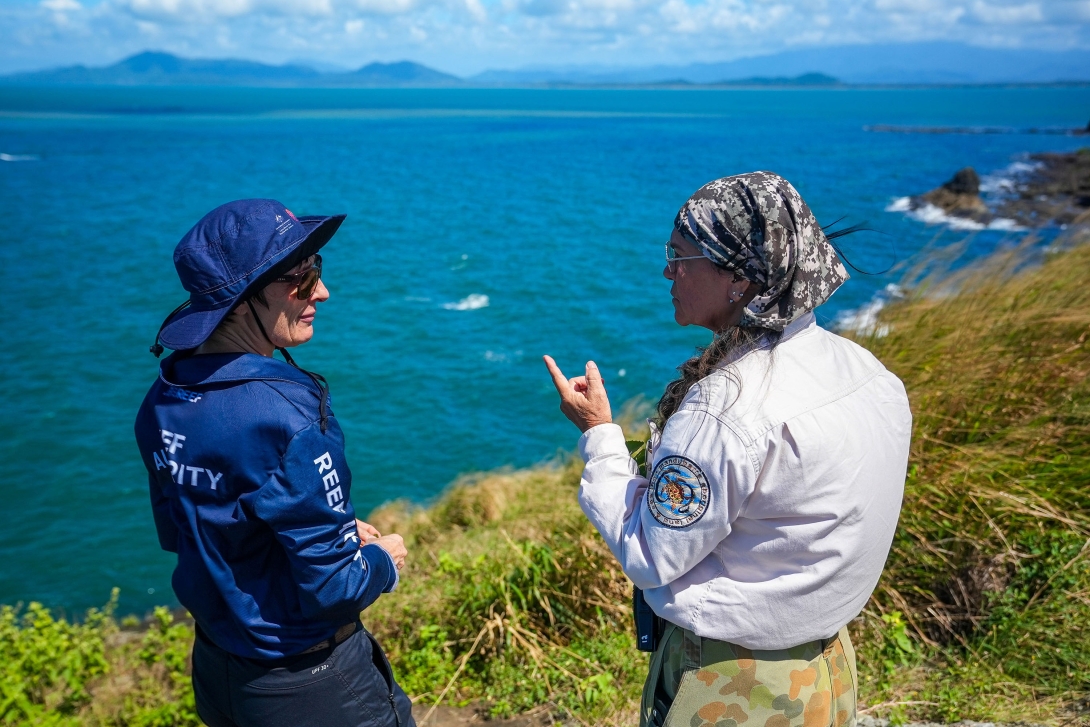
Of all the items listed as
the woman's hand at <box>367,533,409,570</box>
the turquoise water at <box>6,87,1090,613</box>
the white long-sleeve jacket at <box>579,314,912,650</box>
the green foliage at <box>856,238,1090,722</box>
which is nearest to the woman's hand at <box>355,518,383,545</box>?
the woman's hand at <box>367,533,409,570</box>

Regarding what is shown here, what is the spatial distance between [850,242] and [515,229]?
15901 millimetres

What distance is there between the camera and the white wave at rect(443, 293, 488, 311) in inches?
1052

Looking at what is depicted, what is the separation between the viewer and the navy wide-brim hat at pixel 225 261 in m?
2.24

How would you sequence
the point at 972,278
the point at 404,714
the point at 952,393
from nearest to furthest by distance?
the point at 404,714, the point at 952,393, the point at 972,278

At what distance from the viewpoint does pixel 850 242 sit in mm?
29188

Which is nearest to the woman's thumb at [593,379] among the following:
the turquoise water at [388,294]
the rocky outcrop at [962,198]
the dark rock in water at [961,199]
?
the turquoise water at [388,294]

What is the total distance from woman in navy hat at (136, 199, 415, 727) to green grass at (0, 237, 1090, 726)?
177cm

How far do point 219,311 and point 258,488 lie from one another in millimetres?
501

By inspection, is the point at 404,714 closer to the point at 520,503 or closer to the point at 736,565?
the point at 736,565

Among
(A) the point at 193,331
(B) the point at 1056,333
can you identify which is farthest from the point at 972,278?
(A) the point at 193,331

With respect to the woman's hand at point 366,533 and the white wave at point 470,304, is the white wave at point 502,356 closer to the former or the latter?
the white wave at point 470,304

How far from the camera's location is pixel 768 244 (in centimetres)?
203

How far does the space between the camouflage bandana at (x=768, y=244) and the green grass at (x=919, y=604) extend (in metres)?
2.40

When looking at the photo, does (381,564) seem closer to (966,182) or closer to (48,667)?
(48,667)
